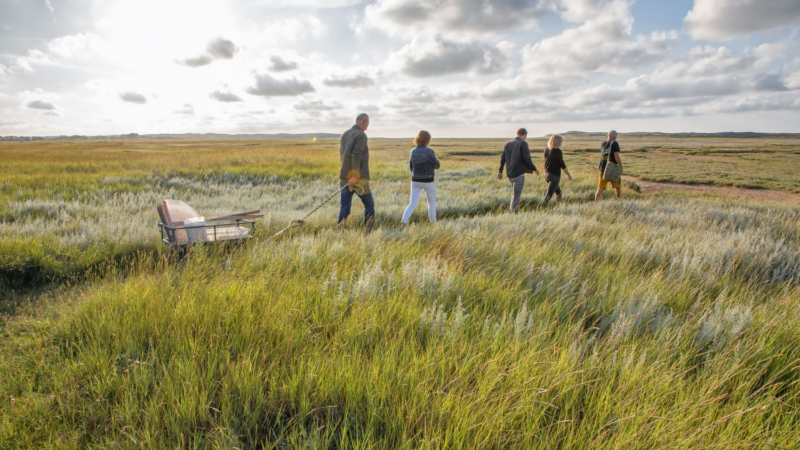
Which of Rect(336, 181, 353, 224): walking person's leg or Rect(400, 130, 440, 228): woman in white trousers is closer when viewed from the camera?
Rect(336, 181, 353, 224): walking person's leg

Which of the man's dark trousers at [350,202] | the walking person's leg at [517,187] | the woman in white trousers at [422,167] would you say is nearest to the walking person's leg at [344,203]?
the man's dark trousers at [350,202]

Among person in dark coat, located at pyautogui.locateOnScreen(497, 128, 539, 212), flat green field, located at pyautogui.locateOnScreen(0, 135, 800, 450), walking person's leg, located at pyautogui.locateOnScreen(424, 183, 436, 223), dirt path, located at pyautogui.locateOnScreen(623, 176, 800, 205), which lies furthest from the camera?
→ dirt path, located at pyautogui.locateOnScreen(623, 176, 800, 205)

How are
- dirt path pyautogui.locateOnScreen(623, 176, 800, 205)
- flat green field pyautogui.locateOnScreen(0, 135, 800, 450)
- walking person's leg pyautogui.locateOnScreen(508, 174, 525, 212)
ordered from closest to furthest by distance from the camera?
flat green field pyautogui.locateOnScreen(0, 135, 800, 450) < walking person's leg pyautogui.locateOnScreen(508, 174, 525, 212) < dirt path pyautogui.locateOnScreen(623, 176, 800, 205)

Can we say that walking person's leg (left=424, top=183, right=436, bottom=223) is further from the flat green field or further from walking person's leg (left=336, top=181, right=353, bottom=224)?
the flat green field

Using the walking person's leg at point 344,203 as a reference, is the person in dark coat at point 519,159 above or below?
above

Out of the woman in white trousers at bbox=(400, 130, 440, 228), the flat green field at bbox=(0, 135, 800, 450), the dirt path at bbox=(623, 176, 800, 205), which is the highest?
the woman in white trousers at bbox=(400, 130, 440, 228)

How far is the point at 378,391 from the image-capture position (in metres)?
1.95

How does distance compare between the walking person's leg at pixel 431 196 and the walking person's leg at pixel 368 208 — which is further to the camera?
the walking person's leg at pixel 431 196

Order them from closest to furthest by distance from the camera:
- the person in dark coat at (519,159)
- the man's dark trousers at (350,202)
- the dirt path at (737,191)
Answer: the man's dark trousers at (350,202), the person in dark coat at (519,159), the dirt path at (737,191)

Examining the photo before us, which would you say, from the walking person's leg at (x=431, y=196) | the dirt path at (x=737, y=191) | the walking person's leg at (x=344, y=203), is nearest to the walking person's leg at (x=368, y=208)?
the walking person's leg at (x=344, y=203)

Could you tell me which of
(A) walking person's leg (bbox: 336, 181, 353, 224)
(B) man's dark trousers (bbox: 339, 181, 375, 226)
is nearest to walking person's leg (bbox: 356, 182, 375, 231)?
(B) man's dark trousers (bbox: 339, 181, 375, 226)

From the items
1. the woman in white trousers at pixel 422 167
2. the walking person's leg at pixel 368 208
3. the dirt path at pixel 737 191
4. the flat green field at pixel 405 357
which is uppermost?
the woman in white trousers at pixel 422 167

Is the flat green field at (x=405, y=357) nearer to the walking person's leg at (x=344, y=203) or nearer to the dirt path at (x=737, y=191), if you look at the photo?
the walking person's leg at (x=344, y=203)

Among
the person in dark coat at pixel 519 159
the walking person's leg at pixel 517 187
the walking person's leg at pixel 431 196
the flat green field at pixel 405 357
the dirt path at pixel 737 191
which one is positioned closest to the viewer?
the flat green field at pixel 405 357
